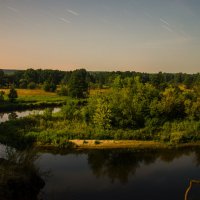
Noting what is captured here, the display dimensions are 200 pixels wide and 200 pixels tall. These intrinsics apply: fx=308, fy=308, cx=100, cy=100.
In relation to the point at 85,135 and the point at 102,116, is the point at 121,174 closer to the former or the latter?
the point at 85,135

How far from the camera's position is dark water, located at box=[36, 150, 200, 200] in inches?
958

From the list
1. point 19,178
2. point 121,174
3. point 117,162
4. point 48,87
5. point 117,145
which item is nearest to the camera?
point 19,178

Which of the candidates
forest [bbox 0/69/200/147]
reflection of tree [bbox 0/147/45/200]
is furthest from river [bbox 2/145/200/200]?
forest [bbox 0/69/200/147]

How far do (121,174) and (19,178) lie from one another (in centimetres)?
1113

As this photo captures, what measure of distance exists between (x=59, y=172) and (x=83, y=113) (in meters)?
17.6

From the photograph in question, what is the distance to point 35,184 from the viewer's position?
76.3ft

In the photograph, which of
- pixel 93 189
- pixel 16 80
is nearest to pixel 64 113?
pixel 93 189

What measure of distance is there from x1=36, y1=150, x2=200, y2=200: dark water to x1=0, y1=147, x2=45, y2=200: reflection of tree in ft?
4.29

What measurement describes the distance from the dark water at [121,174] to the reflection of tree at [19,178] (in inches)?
51.5

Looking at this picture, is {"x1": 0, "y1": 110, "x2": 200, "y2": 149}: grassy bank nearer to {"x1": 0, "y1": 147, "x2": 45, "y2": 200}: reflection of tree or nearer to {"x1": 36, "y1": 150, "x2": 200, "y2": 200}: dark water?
{"x1": 36, "y1": 150, "x2": 200, "y2": 200}: dark water

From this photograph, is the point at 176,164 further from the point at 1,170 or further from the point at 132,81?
the point at 132,81

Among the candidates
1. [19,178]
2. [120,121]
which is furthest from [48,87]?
[19,178]

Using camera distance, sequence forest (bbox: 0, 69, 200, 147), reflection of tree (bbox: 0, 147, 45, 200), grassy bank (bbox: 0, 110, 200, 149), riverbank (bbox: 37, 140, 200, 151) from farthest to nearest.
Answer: forest (bbox: 0, 69, 200, 147)
grassy bank (bbox: 0, 110, 200, 149)
riverbank (bbox: 37, 140, 200, 151)
reflection of tree (bbox: 0, 147, 45, 200)

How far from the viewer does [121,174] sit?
29.1m
